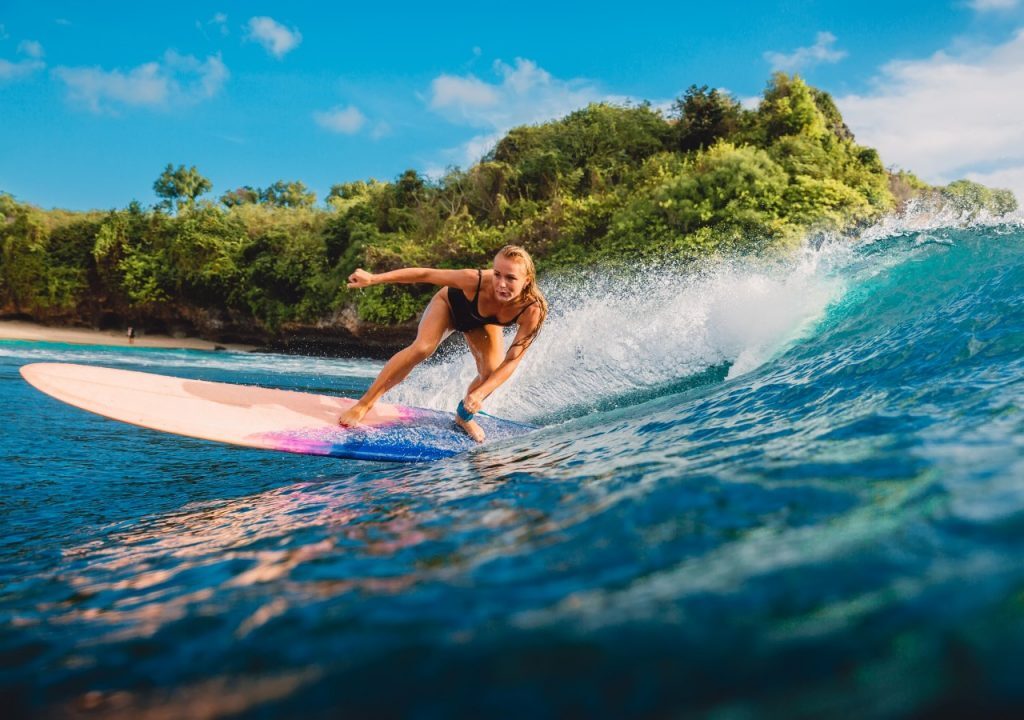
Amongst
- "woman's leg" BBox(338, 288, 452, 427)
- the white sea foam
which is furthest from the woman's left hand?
the white sea foam

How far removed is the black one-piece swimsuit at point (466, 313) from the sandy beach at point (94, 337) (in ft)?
79.8

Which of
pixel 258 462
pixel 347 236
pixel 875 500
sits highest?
pixel 347 236

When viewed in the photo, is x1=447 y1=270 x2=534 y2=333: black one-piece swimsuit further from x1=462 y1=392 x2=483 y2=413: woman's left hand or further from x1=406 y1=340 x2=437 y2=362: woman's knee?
x1=462 y1=392 x2=483 y2=413: woman's left hand

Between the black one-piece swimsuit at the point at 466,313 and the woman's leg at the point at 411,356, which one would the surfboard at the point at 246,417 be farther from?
the black one-piece swimsuit at the point at 466,313

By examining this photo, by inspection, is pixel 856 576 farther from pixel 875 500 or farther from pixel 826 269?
pixel 826 269

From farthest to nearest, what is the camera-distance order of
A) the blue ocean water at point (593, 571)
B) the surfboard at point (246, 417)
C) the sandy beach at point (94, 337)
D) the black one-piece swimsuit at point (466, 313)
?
the sandy beach at point (94, 337) < the black one-piece swimsuit at point (466, 313) < the surfboard at point (246, 417) < the blue ocean water at point (593, 571)

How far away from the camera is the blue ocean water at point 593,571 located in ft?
3.36

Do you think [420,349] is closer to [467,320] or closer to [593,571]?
[467,320]

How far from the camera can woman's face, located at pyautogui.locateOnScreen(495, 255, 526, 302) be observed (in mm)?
4055

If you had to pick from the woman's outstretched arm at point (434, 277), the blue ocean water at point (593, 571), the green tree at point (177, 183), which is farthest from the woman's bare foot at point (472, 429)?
the green tree at point (177, 183)

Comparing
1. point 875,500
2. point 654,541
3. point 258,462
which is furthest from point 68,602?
point 258,462

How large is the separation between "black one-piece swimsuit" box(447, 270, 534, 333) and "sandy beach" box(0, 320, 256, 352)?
2432 cm

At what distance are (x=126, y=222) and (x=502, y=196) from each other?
17272 millimetres

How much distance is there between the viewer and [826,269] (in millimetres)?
7633
